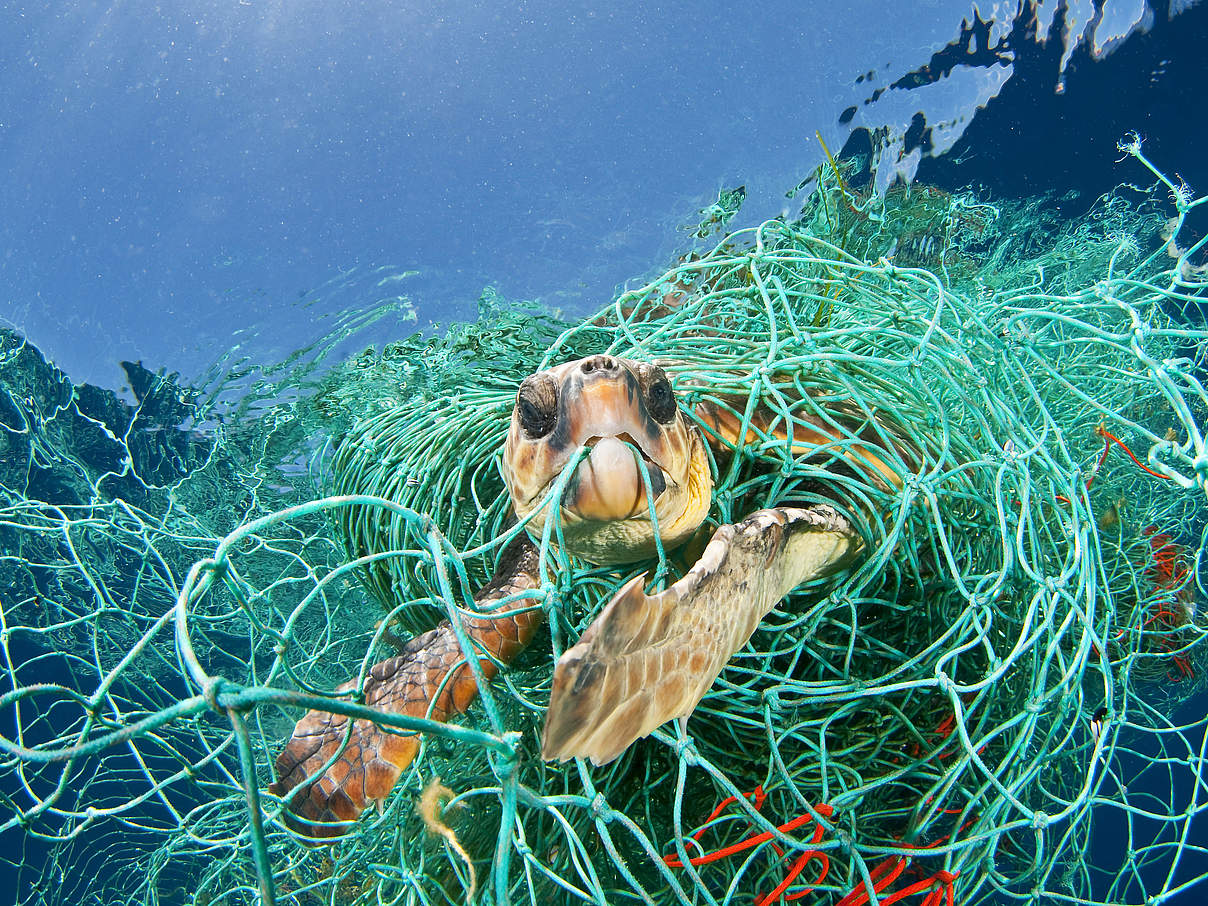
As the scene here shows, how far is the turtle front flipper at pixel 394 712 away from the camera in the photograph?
1.58 meters

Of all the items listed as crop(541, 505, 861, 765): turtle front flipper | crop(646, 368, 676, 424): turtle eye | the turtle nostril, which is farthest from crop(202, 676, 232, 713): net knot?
crop(646, 368, 676, 424): turtle eye

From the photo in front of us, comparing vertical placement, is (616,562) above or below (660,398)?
below

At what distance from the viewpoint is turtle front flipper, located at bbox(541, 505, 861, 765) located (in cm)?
60

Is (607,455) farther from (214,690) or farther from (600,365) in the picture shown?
(214,690)

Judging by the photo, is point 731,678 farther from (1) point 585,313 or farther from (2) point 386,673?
(1) point 585,313

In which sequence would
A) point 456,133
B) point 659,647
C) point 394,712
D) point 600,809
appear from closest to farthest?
point 659,647 → point 600,809 → point 394,712 → point 456,133

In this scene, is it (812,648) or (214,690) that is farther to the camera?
(812,648)

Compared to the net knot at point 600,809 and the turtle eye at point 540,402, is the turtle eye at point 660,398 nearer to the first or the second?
the turtle eye at point 540,402

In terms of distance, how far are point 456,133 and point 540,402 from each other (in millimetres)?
5289

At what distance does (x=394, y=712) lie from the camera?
1.63 metres

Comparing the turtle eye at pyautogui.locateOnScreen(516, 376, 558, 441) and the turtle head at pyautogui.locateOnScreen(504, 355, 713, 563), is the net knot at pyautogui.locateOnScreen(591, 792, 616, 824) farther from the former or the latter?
the turtle eye at pyautogui.locateOnScreen(516, 376, 558, 441)

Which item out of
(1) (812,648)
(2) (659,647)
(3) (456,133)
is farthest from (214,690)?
(3) (456,133)

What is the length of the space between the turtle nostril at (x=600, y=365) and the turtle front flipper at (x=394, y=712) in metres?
0.69

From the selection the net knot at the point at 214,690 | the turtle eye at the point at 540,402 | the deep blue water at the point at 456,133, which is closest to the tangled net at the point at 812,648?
the net knot at the point at 214,690
